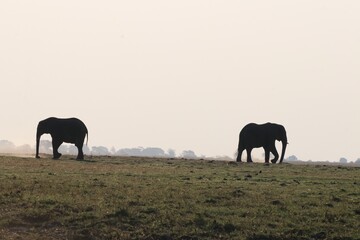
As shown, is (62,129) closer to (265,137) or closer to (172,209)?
(265,137)

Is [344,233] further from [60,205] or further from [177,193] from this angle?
[60,205]

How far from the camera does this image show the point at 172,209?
22953mm

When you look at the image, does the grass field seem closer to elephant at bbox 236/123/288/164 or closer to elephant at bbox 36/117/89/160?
elephant at bbox 36/117/89/160

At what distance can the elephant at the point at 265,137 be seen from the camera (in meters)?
61.5

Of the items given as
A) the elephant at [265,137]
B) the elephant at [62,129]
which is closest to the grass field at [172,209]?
the elephant at [62,129]

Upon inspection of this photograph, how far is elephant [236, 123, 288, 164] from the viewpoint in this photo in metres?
61.5

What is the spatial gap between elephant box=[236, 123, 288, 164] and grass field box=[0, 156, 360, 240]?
30944 millimetres

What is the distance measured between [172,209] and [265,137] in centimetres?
3972

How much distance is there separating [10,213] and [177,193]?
6.99 meters

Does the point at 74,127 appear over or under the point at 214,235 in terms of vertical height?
over

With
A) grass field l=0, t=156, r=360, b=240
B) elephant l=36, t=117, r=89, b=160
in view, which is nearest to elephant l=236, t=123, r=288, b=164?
elephant l=36, t=117, r=89, b=160

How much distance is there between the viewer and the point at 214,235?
20.4m

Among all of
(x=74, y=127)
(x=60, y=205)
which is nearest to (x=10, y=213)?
(x=60, y=205)

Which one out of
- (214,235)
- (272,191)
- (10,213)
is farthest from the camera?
(272,191)
